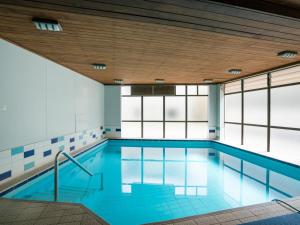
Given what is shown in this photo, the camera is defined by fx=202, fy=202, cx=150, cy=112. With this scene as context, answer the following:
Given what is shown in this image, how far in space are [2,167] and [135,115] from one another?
6.05m

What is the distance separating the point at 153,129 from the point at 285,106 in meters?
5.00

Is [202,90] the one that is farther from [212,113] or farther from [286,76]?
[286,76]

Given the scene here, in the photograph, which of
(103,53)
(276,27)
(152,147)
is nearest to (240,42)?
(276,27)

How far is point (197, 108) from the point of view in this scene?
871 centimetres

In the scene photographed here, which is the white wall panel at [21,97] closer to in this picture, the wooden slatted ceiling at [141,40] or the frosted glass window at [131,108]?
the wooden slatted ceiling at [141,40]

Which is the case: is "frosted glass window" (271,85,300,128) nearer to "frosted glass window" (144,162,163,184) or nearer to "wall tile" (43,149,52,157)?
"frosted glass window" (144,162,163,184)

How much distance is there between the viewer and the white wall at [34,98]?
314 cm

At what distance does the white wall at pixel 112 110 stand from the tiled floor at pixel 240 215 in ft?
22.6

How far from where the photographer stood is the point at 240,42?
3.20 m

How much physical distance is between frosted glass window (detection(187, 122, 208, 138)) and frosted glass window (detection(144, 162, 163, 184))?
360 centimetres

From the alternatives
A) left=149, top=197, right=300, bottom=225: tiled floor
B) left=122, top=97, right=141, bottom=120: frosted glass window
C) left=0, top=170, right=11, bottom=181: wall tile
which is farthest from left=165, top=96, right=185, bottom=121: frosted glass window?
left=149, top=197, right=300, bottom=225: tiled floor

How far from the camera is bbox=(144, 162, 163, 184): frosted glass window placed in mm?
4121

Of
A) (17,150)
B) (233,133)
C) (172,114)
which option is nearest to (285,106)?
(233,133)

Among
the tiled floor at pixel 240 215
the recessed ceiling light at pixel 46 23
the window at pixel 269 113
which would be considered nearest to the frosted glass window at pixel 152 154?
the window at pixel 269 113
